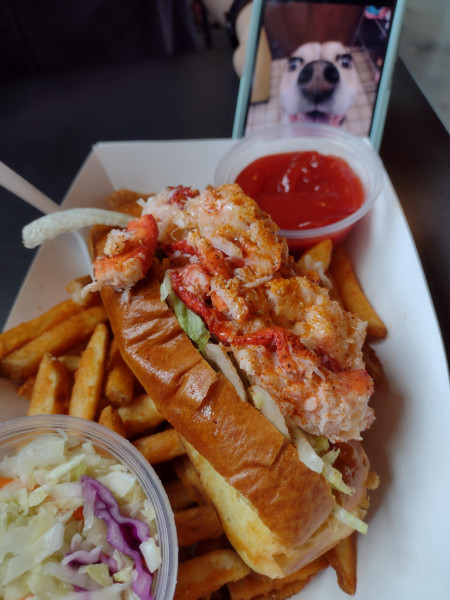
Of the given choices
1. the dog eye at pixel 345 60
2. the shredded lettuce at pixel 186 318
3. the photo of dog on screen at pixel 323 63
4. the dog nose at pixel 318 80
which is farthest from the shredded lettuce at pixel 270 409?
the dog eye at pixel 345 60

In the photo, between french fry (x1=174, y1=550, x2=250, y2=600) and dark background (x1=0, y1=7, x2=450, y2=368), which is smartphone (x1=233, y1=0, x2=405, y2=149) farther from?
french fry (x1=174, y1=550, x2=250, y2=600)

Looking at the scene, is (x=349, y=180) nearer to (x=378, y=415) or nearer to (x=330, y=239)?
(x=330, y=239)

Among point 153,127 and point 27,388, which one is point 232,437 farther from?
point 153,127

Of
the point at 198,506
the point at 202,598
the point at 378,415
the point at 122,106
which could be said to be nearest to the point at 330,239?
the point at 378,415

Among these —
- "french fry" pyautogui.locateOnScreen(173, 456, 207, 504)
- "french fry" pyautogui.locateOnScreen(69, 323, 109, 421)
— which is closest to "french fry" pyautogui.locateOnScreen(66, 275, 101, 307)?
"french fry" pyautogui.locateOnScreen(69, 323, 109, 421)

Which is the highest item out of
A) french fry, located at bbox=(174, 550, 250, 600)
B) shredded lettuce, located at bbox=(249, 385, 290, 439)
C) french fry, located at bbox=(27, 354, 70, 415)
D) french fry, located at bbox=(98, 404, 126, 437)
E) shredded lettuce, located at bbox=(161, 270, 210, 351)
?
shredded lettuce, located at bbox=(161, 270, 210, 351)

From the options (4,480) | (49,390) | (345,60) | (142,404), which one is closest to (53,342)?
(49,390)
